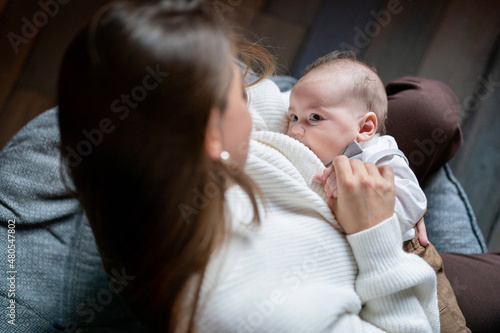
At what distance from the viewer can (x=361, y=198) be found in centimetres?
76

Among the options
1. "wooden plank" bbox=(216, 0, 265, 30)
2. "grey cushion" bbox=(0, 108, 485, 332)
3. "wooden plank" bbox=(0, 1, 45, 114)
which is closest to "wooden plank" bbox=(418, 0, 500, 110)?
"wooden plank" bbox=(216, 0, 265, 30)

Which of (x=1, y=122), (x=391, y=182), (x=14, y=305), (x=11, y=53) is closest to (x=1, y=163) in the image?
(x=14, y=305)

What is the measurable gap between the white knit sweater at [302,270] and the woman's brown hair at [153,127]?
0.20ft

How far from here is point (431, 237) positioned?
1153 millimetres

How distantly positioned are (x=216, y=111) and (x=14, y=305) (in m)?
0.61

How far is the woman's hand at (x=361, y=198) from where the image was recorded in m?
0.76

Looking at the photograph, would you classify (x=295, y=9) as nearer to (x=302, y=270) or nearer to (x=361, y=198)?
(x=361, y=198)

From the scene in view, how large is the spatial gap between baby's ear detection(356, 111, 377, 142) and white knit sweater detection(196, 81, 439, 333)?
0.49 ft

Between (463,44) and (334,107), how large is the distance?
101 centimetres

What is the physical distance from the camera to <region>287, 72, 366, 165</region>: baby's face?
90 centimetres

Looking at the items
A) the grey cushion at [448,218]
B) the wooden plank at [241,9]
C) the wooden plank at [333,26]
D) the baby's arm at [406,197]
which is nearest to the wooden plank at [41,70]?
the wooden plank at [241,9]

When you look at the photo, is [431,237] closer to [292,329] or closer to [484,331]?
[484,331]

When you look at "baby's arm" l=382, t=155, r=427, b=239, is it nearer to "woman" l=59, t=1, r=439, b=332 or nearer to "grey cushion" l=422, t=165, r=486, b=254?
"woman" l=59, t=1, r=439, b=332

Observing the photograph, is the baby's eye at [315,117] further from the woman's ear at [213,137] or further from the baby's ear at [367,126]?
the woman's ear at [213,137]
